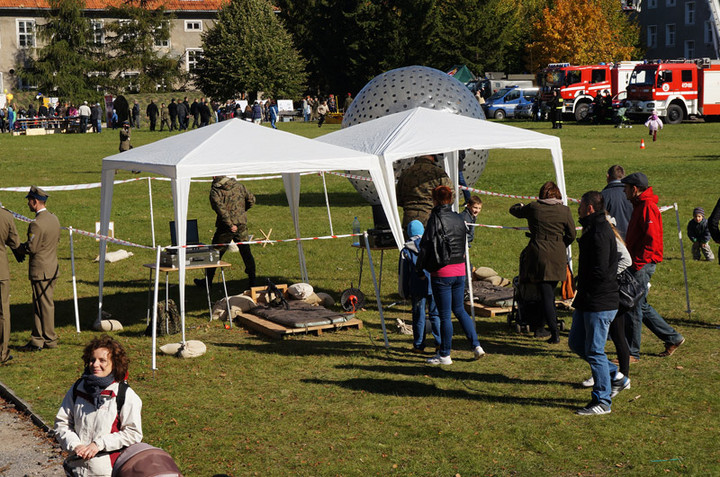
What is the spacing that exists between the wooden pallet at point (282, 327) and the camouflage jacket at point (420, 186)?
1.67 metres

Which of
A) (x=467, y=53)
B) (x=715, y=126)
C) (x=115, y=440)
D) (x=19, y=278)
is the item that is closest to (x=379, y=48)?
(x=467, y=53)

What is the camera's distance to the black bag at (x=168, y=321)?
1095cm

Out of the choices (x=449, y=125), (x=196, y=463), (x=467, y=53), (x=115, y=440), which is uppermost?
(x=467, y=53)

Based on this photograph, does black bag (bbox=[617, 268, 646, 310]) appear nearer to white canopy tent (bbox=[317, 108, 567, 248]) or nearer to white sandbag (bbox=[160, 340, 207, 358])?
white canopy tent (bbox=[317, 108, 567, 248])

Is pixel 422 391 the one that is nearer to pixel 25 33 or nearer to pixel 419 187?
pixel 419 187

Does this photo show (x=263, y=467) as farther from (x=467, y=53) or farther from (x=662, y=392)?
(x=467, y=53)

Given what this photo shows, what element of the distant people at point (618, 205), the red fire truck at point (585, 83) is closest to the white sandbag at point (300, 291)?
the distant people at point (618, 205)

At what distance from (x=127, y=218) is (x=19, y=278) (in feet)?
18.7

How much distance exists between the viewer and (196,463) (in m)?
7.09

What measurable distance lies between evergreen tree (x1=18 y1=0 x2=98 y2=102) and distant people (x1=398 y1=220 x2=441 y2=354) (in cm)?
6258

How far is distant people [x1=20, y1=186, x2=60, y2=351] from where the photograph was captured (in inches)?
389

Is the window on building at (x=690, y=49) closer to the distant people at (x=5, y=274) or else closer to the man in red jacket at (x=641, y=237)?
the man in red jacket at (x=641, y=237)


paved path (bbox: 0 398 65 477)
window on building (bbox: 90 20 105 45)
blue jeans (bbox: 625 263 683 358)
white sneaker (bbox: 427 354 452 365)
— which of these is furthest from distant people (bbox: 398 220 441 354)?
window on building (bbox: 90 20 105 45)

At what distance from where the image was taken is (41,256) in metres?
10.0
